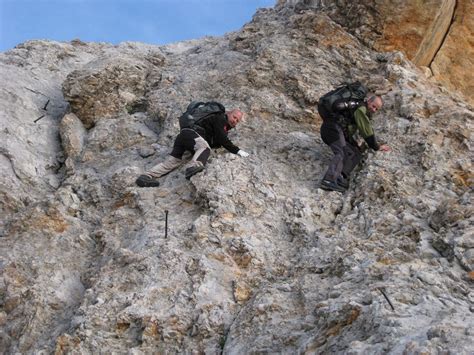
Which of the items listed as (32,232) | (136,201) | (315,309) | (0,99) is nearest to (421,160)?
(315,309)

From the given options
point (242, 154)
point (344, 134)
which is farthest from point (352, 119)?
point (242, 154)

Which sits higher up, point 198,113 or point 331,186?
point 198,113

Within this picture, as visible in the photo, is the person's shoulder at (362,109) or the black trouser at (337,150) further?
the person's shoulder at (362,109)

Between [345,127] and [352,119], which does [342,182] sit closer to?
[345,127]

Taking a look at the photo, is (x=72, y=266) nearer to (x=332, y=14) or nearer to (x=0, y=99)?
(x=0, y=99)

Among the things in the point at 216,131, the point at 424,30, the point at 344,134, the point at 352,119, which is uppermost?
the point at 424,30

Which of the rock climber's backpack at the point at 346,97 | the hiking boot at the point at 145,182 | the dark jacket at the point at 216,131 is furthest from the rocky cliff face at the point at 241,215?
the rock climber's backpack at the point at 346,97

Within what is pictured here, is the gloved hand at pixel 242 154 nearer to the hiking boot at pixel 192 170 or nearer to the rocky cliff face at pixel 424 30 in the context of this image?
the hiking boot at pixel 192 170

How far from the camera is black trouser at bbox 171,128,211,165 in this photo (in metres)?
10.6

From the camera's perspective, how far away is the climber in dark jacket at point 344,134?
10.1m

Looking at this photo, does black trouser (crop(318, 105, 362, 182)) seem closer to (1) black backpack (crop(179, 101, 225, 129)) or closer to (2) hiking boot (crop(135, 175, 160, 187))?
(1) black backpack (crop(179, 101, 225, 129))

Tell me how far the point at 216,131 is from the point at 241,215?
7.19 ft

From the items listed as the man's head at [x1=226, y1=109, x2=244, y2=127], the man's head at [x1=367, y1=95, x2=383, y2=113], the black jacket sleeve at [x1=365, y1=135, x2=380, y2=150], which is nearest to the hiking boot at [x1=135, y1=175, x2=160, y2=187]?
the man's head at [x1=226, y1=109, x2=244, y2=127]

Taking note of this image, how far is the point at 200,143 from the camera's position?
35.2ft
